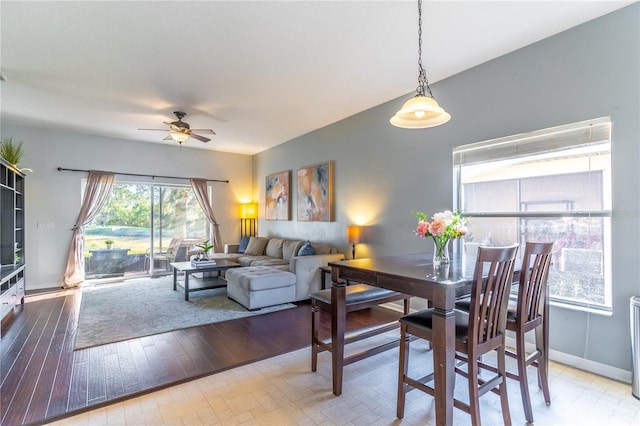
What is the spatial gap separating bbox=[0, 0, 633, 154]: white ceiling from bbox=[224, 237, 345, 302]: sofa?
7.38 feet

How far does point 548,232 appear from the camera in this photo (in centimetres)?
278

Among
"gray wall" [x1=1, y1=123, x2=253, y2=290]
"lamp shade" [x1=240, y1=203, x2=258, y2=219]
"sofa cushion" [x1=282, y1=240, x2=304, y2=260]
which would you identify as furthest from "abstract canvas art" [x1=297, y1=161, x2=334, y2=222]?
"gray wall" [x1=1, y1=123, x2=253, y2=290]

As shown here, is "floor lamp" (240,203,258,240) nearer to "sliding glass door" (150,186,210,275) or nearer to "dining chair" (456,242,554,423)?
"sliding glass door" (150,186,210,275)

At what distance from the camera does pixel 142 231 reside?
6430 mm

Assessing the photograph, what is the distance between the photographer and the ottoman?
13.3 ft

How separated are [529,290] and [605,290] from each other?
1119mm

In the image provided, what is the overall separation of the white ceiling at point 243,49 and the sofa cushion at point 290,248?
2.33 metres

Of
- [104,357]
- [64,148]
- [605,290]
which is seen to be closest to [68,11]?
[104,357]

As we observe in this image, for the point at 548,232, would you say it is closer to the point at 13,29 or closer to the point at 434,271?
the point at 434,271

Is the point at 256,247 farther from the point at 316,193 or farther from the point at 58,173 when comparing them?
the point at 58,173

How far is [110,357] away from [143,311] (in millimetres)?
1369

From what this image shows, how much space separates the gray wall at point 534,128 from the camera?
2338 mm

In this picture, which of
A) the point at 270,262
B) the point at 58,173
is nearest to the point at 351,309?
the point at 270,262

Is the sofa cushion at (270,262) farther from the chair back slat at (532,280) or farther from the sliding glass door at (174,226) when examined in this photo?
the chair back slat at (532,280)
